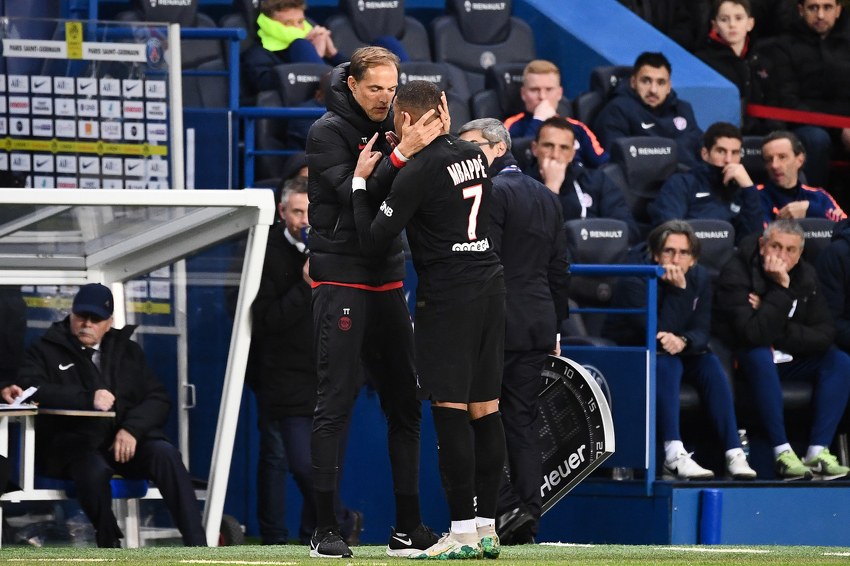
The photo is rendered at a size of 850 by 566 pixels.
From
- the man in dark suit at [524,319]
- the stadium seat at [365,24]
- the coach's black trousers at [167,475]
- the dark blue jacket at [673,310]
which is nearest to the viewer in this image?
the man in dark suit at [524,319]

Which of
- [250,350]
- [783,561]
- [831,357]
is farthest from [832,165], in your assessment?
[783,561]

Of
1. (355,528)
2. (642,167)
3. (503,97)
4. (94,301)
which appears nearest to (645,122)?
(642,167)

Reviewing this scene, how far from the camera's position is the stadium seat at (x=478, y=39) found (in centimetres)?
1180

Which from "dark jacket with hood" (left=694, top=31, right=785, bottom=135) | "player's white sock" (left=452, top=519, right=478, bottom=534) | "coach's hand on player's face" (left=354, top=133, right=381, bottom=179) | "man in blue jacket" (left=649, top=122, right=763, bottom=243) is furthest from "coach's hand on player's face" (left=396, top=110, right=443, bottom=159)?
"dark jacket with hood" (left=694, top=31, right=785, bottom=135)

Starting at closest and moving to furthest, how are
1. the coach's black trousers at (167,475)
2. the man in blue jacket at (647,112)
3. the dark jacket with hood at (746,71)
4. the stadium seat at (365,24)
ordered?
the coach's black trousers at (167,475)
the man in blue jacket at (647,112)
the stadium seat at (365,24)
the dark jacket with hood at (746,71)

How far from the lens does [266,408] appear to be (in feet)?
24.1

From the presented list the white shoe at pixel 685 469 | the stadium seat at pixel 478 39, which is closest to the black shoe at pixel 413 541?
the white shoe at pixel 685 469

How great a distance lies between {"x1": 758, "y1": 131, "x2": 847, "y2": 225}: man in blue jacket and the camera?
990 cm

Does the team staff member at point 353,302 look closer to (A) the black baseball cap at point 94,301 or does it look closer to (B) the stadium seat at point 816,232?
(A) the black baseball cap at point 94,301

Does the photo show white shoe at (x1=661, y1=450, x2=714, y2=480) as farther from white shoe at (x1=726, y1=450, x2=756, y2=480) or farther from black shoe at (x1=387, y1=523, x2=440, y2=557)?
black shoe at (x1=387, y1=523, x2=440, y2=557)

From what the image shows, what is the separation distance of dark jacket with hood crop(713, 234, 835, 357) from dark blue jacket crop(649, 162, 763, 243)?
1.02 meters

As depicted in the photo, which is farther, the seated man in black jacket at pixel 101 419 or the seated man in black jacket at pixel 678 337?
the seated man in black jacket at pixel 678 337

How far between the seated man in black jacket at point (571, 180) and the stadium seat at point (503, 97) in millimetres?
1375

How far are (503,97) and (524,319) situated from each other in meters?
4.20
